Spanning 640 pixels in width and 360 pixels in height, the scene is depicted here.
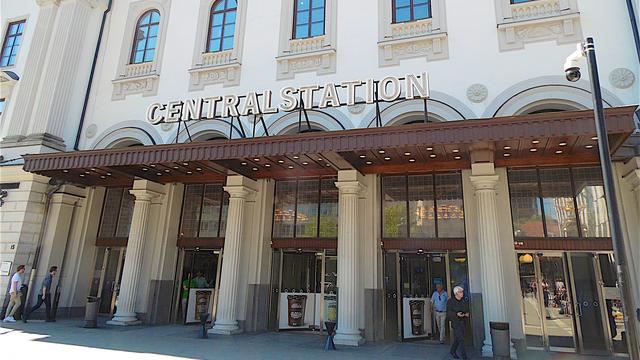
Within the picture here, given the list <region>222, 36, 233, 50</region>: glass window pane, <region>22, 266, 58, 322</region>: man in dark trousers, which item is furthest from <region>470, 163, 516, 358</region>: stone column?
<region>22, 266, 58, 322</region>: man in dark trousers

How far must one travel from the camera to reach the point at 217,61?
1513 cm

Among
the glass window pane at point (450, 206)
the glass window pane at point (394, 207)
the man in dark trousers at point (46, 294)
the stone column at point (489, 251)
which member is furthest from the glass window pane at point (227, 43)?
the man in dark trousers at point (46, 294)

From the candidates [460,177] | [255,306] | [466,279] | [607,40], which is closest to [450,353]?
[466,279]

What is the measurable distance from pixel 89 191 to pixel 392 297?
12.3 meters

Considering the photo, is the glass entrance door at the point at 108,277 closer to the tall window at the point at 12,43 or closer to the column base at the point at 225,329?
the column base at the point at 225,329

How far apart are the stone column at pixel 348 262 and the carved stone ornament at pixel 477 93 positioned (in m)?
3.92

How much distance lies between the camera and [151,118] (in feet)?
41.8

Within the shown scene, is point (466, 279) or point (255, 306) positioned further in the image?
point (255, 306)

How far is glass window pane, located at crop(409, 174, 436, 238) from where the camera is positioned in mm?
12312

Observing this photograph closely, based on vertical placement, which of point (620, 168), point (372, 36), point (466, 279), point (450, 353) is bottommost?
point (450, 353)

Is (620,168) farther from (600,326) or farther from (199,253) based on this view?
(199,253)

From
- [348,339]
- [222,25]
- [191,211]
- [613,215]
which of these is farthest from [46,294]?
[613,215]

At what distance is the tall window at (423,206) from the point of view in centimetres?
1216

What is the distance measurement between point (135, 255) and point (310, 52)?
901 cm
